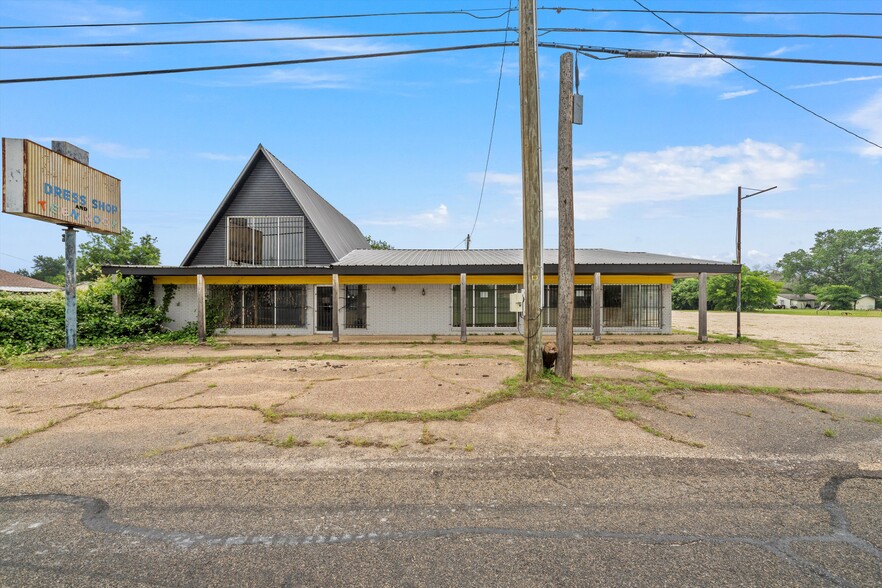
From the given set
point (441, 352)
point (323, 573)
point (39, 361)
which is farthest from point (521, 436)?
point (39, 361)

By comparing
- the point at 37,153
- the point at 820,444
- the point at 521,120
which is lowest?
the point at 820,444

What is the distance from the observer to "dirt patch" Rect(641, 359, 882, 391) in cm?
835

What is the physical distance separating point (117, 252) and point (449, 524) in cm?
4462

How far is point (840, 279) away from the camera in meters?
77.1

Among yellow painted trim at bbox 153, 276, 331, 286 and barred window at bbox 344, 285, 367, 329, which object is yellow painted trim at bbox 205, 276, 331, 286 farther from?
barred window at bbox 344, 285, 367, 329

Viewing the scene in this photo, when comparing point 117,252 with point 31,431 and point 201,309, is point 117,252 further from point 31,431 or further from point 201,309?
point 31,431

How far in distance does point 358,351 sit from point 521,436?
8714 mm

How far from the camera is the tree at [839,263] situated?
72375 mm

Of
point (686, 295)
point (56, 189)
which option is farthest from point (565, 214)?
point (686, 295)

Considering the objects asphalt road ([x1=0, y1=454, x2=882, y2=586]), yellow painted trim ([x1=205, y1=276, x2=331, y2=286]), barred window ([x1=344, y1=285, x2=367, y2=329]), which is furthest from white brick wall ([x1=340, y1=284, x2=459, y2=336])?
asphalt road ([x1=0, y1=454, x2=882, y2=586])

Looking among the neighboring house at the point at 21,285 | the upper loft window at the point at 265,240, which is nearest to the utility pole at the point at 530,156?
the upper loft window at the point at 265,240

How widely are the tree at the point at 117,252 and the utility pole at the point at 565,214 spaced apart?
4000 cm

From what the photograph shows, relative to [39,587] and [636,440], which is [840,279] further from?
[39,587]

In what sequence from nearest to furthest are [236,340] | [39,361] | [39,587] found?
[39,587] → [39,361] → [236,340]
